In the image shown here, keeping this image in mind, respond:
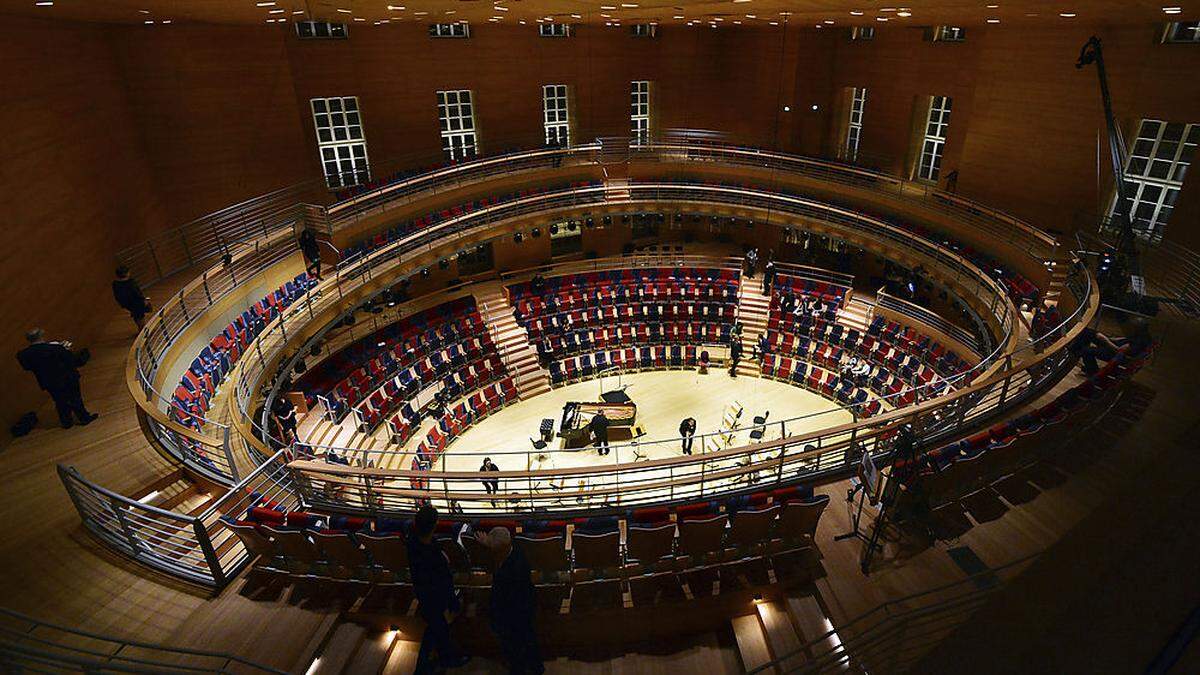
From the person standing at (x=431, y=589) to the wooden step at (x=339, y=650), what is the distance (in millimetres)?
645

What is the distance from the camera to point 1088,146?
14.0 meters

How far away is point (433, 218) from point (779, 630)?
1416cm

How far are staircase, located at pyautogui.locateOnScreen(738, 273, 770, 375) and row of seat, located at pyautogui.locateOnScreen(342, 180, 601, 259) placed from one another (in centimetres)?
611

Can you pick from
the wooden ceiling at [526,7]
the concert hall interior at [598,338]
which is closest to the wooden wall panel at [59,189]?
the concert hall interior at [598,338]

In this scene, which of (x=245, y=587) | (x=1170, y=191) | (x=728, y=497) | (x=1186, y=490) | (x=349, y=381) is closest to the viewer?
(x=1186, y=490)

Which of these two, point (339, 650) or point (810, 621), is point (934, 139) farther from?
point (339, 650)

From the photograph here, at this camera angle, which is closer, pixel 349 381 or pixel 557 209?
pixel 349 381

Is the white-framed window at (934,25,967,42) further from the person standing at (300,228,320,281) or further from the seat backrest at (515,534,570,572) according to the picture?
the seat backrest at (515,534,570,572)

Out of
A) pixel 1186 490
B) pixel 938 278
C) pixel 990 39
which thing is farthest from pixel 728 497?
pixel 990 39

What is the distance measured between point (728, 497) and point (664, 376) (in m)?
11.3

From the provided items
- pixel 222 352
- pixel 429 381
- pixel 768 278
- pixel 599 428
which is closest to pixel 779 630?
pixel 599 428

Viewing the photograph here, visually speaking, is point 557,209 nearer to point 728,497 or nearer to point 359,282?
point 359,282

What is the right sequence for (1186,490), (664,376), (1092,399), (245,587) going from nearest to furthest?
(1186,490) → (245,587) → (1092,399) → (664,376)

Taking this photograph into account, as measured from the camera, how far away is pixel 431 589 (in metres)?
5.38
